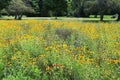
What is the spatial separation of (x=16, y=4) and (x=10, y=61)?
142 ft

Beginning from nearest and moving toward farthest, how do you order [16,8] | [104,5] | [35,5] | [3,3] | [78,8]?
1. [3,3]
2. [104,5]
3. [16,8]
4. [35,5]
5. [78,8]

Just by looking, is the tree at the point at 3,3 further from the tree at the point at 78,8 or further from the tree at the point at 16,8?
the tree at the point at 78,8

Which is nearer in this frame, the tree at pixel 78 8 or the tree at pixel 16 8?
the tree at pixel 16 8

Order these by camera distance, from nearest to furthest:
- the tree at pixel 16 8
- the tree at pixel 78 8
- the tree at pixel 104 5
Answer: the tree at pixel 104 5 < the tree at pixel 16 8 < the tree at pixel 78 8

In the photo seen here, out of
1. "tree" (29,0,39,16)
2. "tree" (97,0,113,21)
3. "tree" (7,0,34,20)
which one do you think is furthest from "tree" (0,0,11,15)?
"tree" (29,0,39,16)

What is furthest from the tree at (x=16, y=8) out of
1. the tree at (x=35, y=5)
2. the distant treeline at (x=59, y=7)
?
the tree at (x=35, y=5)

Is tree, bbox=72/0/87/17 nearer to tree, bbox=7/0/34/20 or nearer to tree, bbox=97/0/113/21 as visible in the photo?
tree, bbox=7/0/34/20

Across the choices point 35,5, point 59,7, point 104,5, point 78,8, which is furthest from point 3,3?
point 78,8

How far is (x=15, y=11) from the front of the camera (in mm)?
50250

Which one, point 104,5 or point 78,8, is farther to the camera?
point 78,8

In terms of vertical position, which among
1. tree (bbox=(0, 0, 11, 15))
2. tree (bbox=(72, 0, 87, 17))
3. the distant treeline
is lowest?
tree (bbox=(72, 0, 87, 17))

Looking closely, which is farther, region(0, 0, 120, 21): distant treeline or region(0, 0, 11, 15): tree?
region(0, 0, 120, 21): distant treeline

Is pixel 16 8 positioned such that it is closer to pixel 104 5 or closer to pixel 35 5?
pixel 104 5

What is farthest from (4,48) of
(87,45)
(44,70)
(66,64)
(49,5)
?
(49,5)
